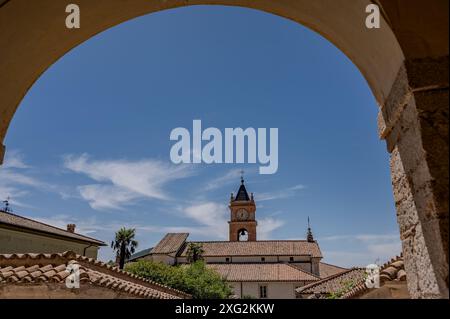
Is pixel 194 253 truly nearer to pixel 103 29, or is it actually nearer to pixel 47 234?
pixel 47 234

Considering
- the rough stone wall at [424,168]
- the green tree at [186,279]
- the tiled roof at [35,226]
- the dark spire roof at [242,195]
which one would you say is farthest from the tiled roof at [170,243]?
the rough stone wall at [424,168]

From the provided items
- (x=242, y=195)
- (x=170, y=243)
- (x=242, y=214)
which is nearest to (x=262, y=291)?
(x=242, y=214)

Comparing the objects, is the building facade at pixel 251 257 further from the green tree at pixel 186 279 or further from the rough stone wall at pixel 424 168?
the rough stone wall at pixel 424 168

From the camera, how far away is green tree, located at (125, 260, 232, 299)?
2894 cm

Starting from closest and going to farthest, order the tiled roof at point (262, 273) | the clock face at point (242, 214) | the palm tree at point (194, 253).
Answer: the tiled roof at point (262, 273) → the palm tree at point (194, 253) → the clock face at point (242, 214)

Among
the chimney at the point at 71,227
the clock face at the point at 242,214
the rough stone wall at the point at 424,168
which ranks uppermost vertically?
the clock face at the point at 242,214

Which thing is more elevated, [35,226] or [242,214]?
[242,214]

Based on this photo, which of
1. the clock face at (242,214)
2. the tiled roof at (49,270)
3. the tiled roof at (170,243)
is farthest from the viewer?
the clock face at (242,214)

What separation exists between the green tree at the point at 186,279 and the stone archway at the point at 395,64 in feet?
93.1

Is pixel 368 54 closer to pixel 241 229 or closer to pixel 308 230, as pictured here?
pixel 241 229

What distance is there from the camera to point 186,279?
29734 mm

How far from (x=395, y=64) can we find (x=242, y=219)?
54535 millimetres

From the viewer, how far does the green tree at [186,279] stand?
1139 inches

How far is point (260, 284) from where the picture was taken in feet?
131
